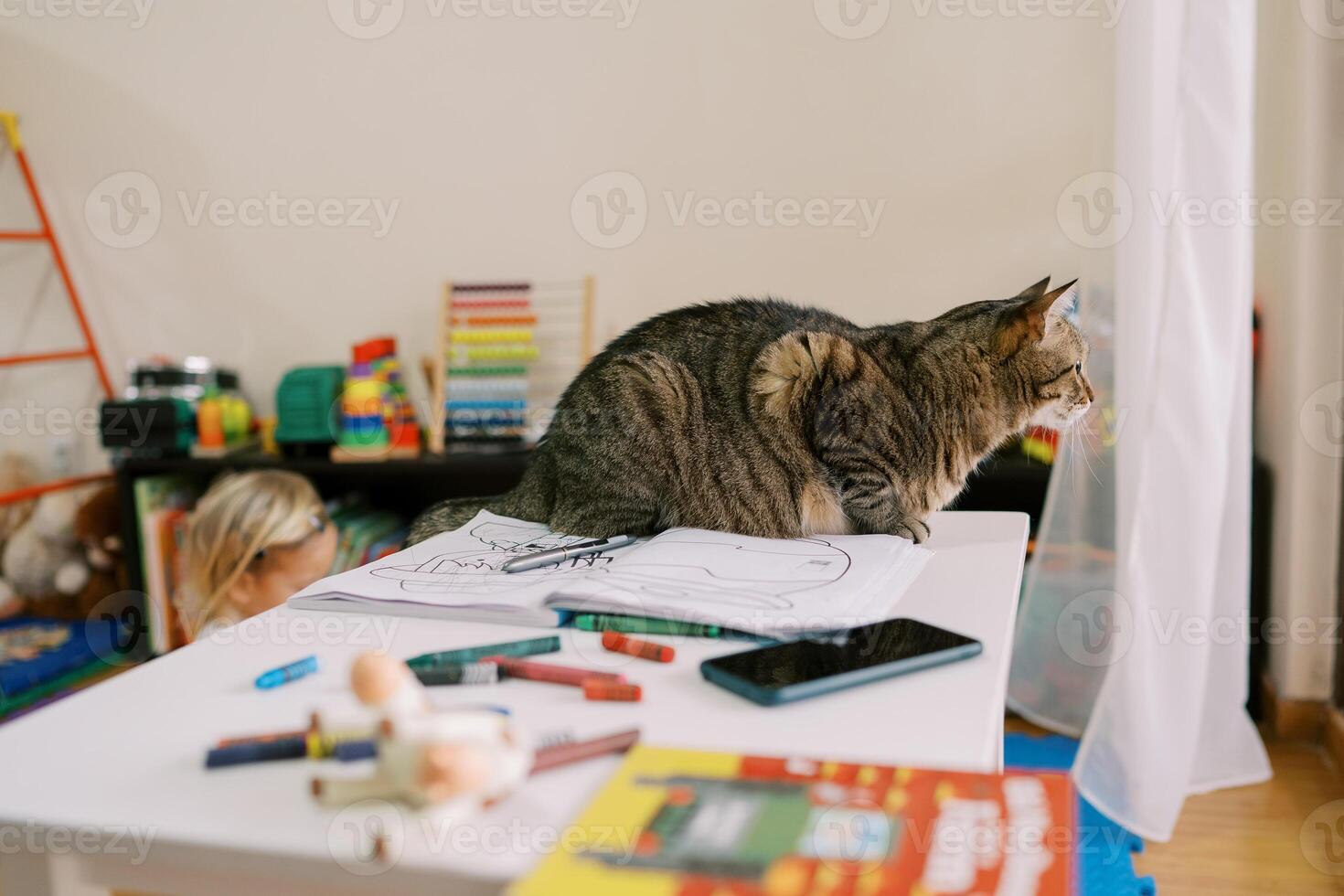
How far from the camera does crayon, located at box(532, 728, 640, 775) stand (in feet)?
1.59

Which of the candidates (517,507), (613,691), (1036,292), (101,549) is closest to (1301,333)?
(1036,292)

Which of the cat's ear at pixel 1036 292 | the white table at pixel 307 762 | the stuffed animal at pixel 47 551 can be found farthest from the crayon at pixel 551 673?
the stuffed animal at pixel 47 551

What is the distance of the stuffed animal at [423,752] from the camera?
40 cm

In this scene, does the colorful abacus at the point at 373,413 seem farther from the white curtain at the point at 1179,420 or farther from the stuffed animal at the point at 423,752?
the stuffed animal at the point at 423,752

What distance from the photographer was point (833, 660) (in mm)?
606

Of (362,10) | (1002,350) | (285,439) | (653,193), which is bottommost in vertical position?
(285,439)

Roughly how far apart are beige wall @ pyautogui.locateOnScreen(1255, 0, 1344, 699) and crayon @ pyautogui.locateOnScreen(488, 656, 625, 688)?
5.72 feet

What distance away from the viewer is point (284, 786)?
476 millimetres

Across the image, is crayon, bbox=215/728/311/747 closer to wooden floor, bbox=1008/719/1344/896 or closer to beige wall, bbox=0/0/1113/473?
wooden floor, bbox=1008/719/1344/896

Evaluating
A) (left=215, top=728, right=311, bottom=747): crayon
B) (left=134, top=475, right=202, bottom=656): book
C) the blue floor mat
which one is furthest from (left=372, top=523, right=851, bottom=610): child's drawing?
(left=134, top=475, right=202, bottom=656): book

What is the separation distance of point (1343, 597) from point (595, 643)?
5.86 ft

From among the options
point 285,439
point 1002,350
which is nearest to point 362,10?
point 285,439

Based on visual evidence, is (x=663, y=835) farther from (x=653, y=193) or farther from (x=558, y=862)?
(x=653, y=193)

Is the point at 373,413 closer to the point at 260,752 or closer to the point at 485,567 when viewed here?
the point at 485,567
